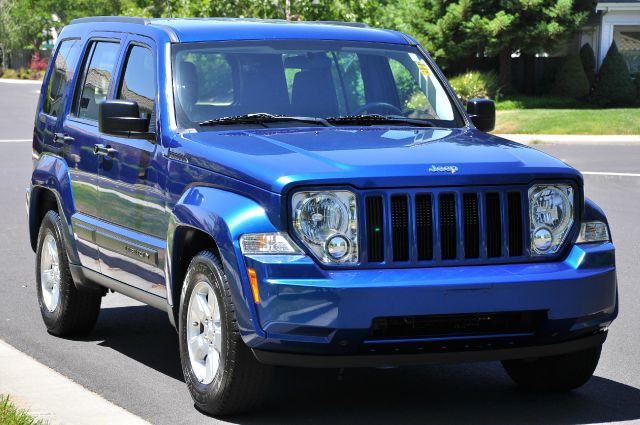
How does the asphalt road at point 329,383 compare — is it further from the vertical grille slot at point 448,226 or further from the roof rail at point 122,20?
the roof rail at point 122,20

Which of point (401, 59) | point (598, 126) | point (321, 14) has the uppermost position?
point (401, 59)

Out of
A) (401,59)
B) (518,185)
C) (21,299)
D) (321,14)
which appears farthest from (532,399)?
(321,14)

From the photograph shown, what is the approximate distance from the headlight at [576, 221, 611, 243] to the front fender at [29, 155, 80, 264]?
11.2 ft

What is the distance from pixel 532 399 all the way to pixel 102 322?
3664 mm

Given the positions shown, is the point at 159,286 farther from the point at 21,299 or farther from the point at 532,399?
the point at 21,299

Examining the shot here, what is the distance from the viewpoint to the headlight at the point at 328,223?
6.03 m

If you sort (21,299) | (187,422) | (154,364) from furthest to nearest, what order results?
(21,299)
(154,364)
(187,422)

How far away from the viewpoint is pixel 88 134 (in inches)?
329

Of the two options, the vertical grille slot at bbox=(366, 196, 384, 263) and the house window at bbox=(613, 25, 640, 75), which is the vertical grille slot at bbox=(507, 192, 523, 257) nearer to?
the vertical grille slot at bbox=(366, 196, 384, 263)

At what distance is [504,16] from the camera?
39156mm

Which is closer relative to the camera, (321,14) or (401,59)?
(401,59)

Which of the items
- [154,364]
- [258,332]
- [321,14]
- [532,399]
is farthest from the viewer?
[321,14]

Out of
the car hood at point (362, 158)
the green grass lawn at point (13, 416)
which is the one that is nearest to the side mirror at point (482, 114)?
the car hood at point (362, 158)

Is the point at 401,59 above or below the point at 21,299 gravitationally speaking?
above
